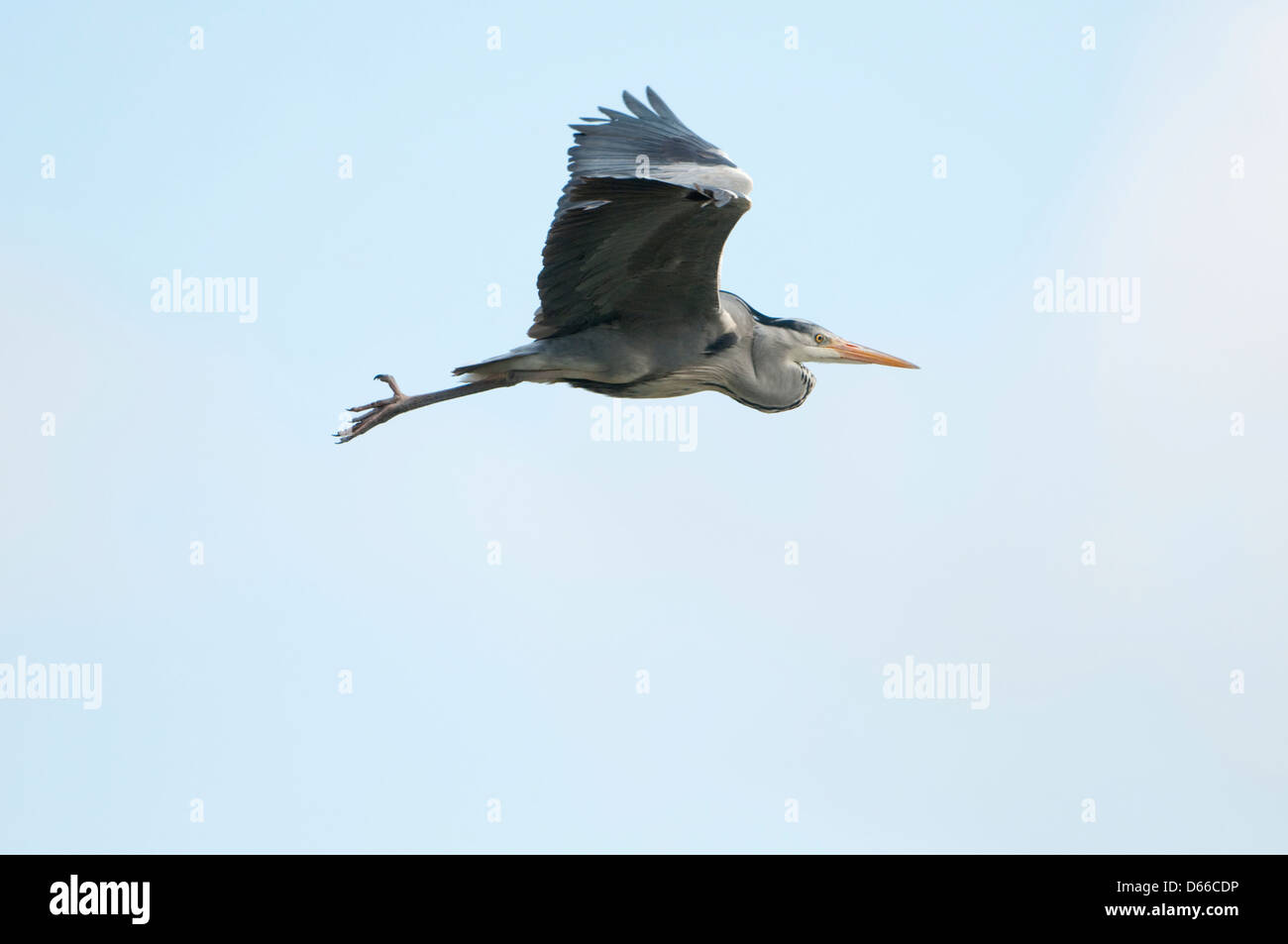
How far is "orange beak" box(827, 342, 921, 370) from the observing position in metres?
10.6

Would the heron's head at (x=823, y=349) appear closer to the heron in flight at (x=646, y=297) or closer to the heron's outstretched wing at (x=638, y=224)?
the heron in flight at (x=646, y=297)

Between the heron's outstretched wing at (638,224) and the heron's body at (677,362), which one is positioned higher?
the heron's outstretched wing at (638,224)

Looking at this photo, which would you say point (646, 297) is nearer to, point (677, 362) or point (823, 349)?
point (677, 362)

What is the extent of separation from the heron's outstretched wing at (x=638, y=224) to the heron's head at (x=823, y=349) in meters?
0.84

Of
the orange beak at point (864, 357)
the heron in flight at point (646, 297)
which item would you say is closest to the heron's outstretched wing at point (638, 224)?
the heron in flight at point (646, 297)

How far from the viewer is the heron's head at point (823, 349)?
1016 cm

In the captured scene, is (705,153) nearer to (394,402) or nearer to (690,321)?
(690,321)

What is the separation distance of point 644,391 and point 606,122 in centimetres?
163

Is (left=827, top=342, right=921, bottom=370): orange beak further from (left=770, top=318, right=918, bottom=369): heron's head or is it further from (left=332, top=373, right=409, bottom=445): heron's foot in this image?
(left=332, top=373, right=409, bottom=445): heron's foot

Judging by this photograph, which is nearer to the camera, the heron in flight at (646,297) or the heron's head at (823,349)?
the heron in flight at (646,297)

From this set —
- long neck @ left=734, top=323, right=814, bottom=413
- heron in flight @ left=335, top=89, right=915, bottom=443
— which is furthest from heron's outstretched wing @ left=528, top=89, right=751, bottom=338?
long neck @ left=734, top=323, right=814, bottom=413

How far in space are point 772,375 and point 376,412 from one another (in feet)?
8.10
